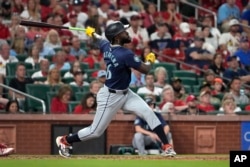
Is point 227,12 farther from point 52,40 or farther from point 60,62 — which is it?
point 60,62

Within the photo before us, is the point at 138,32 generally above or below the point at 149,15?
below

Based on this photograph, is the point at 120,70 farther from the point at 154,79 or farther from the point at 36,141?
the point at 154,79

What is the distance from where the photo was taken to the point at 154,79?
68.6 ft

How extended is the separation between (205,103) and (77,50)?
3355 mm

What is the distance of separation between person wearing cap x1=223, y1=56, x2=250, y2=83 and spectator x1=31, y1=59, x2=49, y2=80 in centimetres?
424

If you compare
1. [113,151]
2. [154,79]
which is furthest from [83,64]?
[113,151]

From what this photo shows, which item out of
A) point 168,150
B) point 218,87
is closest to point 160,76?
point 218,87

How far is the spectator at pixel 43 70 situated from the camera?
20359 millimetres

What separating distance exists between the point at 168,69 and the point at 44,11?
127 inches

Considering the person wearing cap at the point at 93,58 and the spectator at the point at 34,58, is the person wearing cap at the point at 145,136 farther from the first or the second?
the spectator at the point at 34,58

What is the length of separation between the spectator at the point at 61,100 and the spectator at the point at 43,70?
106cm

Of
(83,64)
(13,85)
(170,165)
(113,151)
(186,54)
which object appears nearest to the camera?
(170,165)

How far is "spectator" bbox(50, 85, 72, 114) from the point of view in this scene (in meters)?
19.4

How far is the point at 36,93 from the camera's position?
781 inches
